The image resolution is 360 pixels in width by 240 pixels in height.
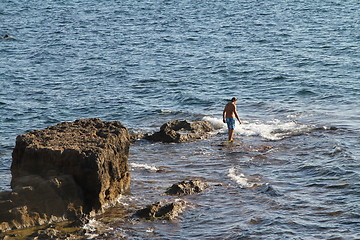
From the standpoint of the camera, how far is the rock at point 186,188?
1592cm

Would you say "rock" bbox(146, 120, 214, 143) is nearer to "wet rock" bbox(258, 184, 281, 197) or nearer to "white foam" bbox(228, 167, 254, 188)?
"white foam" bbox(228, 167, 254, 188)

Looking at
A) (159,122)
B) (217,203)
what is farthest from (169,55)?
(217,203)

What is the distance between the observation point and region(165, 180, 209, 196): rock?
1592 centimetres

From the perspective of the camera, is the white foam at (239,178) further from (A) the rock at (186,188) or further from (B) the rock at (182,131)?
(B) the rock at (182,131)

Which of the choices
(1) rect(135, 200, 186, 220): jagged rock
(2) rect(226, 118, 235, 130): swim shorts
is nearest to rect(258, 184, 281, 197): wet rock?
(1) rect(135, 200, 186, 220): jagged rock

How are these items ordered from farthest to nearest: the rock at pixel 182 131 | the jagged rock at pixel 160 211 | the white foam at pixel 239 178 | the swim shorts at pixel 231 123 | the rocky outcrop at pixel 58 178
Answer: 1. the swim shorts at pixel 231 123
2. the rock at pixel 182 131
3. the white foam at pixel 239 178
4. the jagged rock at pixel 160 211
5. the rocky outcrop at pixel 58 178

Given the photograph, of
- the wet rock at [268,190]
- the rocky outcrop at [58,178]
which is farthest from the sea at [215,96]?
the rocky outcrop at [58,178]

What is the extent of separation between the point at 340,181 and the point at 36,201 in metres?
8.80

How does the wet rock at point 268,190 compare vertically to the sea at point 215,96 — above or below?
below

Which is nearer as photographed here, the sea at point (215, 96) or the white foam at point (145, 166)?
the sea at point (215, 96)

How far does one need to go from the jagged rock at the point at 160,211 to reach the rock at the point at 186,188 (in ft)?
3.95

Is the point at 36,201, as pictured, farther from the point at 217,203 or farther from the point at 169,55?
the point at 169,55

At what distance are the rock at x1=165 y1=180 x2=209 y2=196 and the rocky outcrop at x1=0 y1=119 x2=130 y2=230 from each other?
1776mm

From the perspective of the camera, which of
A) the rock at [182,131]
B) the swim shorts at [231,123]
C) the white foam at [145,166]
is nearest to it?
the white foam at [145,166]
